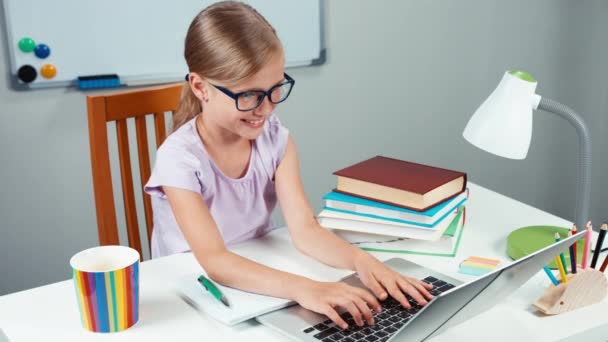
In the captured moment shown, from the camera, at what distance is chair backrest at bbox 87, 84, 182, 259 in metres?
1.38

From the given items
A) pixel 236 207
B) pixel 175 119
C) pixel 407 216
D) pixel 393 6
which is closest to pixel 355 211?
pixel 407 216

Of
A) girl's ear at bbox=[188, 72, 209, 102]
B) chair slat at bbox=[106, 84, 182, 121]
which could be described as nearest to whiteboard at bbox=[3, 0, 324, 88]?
chair slat at bbox=[106, 84, 182, 121]

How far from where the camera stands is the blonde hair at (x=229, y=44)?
1176 mm

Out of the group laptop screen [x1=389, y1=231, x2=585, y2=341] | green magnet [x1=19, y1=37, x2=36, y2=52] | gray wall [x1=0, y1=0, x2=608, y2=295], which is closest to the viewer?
laptop screen [x1=389, y1=231, x2=585, y2=341]

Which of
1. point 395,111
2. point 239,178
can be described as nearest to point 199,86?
point 239,178

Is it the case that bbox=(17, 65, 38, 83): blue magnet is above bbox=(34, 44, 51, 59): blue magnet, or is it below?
below

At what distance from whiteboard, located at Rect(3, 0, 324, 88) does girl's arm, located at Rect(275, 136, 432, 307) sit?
882mm

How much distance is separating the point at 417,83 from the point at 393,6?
0.32m

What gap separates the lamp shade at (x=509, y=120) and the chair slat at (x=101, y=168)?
0.72 metres

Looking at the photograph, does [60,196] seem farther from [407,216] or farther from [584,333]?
[584,333]

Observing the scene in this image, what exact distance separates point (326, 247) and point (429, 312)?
459mm

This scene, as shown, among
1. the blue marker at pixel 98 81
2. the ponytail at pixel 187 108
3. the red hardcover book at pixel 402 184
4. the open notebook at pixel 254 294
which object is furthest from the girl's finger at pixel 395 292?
the blue marker at pixel 98 81

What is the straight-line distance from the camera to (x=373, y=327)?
2.99ft

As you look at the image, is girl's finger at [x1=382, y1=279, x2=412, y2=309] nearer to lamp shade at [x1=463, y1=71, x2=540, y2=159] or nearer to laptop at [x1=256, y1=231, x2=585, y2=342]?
laptop at [x1=256, y1=231, x2=585, y2=342]
